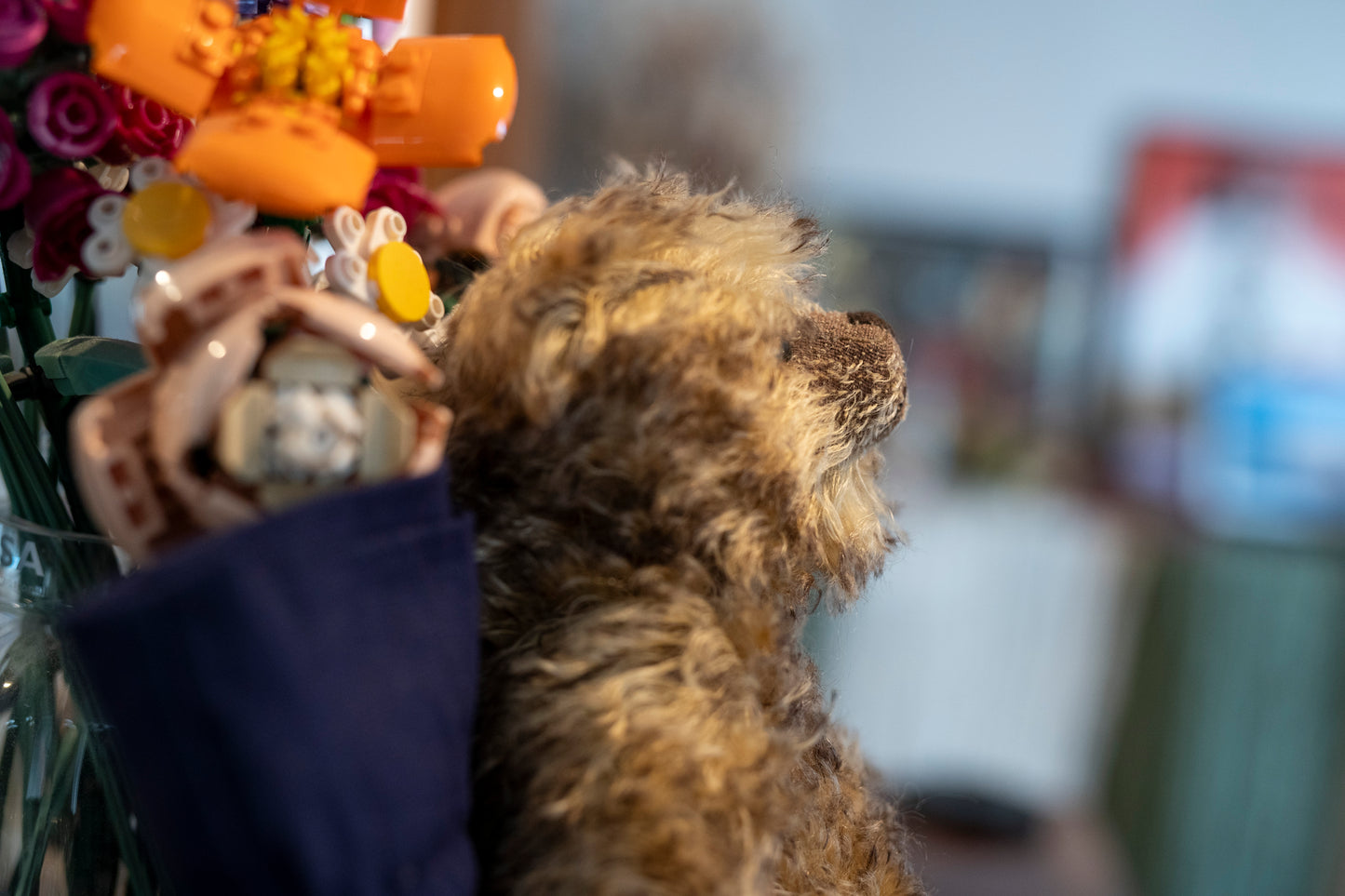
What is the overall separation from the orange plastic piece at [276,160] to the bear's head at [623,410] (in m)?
0.06

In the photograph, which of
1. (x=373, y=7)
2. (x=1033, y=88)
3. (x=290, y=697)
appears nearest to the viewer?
(x=290, y=697)

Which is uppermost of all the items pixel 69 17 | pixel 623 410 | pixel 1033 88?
pixel 1033 88

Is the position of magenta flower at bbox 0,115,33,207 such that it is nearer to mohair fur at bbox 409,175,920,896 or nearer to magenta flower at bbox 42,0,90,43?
magenta flower at bbox 42,0,90,43

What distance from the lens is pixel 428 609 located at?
0.27 m

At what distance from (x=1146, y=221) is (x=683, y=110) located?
108 cm

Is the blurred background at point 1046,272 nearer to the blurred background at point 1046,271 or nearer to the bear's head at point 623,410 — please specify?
the blurred background at point 1046,271

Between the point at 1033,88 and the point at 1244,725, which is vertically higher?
the point at 1033,88

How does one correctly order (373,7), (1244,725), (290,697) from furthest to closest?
(1244,725) → (373,7) → (290,697)

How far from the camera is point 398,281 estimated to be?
327 mm

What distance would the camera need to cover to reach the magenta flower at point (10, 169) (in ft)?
0.97

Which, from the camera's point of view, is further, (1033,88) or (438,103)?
(1033,88)

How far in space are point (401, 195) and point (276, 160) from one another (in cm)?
12

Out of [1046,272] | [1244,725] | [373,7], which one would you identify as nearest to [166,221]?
[373,7]

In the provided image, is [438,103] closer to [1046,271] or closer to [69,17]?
[69,17]
